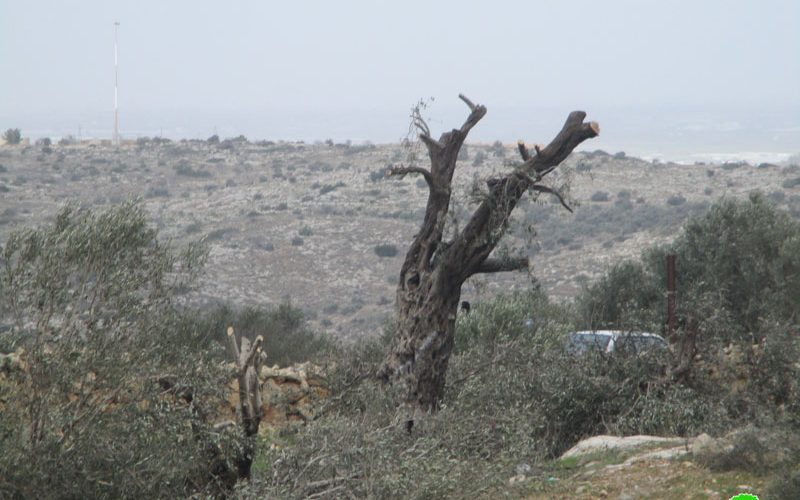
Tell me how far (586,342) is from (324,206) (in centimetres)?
3510

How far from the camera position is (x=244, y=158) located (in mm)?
60344

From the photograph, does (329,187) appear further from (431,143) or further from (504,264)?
(504,264)

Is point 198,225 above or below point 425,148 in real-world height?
below

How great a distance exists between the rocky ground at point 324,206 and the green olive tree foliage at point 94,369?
20.9m

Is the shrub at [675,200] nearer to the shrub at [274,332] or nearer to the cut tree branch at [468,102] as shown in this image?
the shrub at [274,332]

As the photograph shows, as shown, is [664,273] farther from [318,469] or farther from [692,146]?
[692,146]

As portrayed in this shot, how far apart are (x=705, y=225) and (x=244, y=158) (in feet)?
135

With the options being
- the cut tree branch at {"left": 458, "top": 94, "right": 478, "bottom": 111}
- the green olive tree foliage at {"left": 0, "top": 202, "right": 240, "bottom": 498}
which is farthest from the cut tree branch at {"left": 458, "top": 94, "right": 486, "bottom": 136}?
the green olive tree foliage at {"left": 0, "top": 202, "right": 240, "bottom": 498}

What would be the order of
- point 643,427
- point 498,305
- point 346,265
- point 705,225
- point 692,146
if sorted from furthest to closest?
1. point 692,146
2. point 346,265
3. point 705,225
4. point 498,305
5. point 643,427

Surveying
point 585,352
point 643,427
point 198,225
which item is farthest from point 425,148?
point 198,225

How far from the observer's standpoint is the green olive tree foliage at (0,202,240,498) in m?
8.06

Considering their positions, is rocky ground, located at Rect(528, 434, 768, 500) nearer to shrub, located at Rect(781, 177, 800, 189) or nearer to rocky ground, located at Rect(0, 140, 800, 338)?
rocky ground, located at Rect(0, 140, 800, 338)

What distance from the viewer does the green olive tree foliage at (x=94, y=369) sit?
317 inches

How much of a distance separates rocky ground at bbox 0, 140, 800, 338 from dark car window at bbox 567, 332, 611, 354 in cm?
1591
